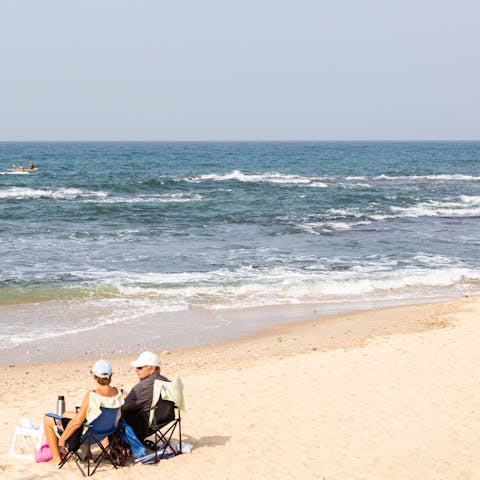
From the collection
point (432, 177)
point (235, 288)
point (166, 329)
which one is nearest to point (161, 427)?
point (166, 329)

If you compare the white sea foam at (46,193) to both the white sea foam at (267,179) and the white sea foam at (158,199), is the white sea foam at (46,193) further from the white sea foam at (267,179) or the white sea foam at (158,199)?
the white sea foam at (267,179)

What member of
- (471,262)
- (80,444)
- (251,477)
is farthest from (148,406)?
(471,262)

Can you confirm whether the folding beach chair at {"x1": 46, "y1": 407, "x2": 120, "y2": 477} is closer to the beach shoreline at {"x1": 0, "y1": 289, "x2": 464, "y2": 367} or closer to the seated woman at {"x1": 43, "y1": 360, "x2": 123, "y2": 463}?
the seated woman at {"x1": 43, "y1": 360, "x2": 123, "y2": 463}

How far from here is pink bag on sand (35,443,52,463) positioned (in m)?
7.47

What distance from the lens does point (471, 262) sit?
2209 centimetres

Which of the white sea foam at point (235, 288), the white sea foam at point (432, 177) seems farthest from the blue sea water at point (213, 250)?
the white sea foam at point (432, 177)

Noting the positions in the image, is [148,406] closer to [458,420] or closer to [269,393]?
[269,393]

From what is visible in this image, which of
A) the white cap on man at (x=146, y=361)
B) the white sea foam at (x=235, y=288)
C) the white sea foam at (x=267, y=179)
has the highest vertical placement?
the white sea foam at (x=267, y=179)

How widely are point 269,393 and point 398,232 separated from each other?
19666 mm

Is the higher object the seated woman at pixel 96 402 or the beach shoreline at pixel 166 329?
the seated woman at pixel 96 402

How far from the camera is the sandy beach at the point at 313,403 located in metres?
7.35

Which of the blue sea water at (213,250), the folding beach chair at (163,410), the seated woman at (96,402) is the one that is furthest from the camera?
the blue sea water at (213,250)

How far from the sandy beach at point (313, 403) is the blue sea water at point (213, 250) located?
117 inches

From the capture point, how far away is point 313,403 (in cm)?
907
